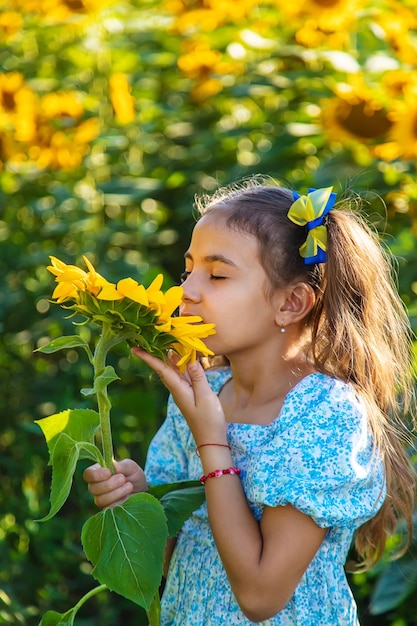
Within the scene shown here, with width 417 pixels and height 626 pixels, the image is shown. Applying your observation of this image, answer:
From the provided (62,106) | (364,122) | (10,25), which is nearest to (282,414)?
(364,122)

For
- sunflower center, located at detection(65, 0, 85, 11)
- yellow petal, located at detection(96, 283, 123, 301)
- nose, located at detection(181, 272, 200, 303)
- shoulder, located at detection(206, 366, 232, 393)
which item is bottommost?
sunflower center, located at detection(65, 0, 85, 11)

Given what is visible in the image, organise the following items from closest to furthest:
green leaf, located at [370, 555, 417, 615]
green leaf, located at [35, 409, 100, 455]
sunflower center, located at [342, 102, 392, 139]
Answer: green leaf, located at [35, 409, 100, 455] → green leaf, located at [370, 555, 417, 615] → sunflower center, located at [342, 102, 392, 139]

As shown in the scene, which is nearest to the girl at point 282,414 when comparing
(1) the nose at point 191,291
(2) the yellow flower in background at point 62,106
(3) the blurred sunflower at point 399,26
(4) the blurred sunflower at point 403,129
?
(1) the nose at point 191,291

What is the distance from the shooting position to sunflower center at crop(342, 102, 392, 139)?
110 inches

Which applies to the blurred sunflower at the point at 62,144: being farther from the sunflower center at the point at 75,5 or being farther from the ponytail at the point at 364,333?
the ponytail at the point at 364,333

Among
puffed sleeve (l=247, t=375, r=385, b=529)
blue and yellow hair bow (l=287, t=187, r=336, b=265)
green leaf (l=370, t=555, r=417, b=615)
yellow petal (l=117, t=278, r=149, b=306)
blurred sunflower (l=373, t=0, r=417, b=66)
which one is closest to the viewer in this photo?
yellow petal (l=117, t=278, r=149, b=306)

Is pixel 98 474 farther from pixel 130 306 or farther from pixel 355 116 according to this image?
pixel 355 116

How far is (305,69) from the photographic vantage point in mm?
3172

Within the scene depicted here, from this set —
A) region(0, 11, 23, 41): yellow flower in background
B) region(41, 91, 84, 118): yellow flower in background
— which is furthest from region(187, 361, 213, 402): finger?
region(0, 11, 23, 41): yellow flower in background

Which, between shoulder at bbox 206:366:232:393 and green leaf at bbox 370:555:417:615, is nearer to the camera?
shoulder at bbox 206:366:232:393

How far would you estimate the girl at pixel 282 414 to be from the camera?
152 cm

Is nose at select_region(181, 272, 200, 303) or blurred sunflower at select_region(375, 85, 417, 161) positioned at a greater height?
nose at select_region(181, 272, 200, 303)

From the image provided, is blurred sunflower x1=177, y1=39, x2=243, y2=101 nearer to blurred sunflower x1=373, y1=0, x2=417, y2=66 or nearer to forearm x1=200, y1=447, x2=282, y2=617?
blurred sunflower x1=373, y1=0, x2=417, y2=66

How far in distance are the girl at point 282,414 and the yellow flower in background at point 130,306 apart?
112 mm
